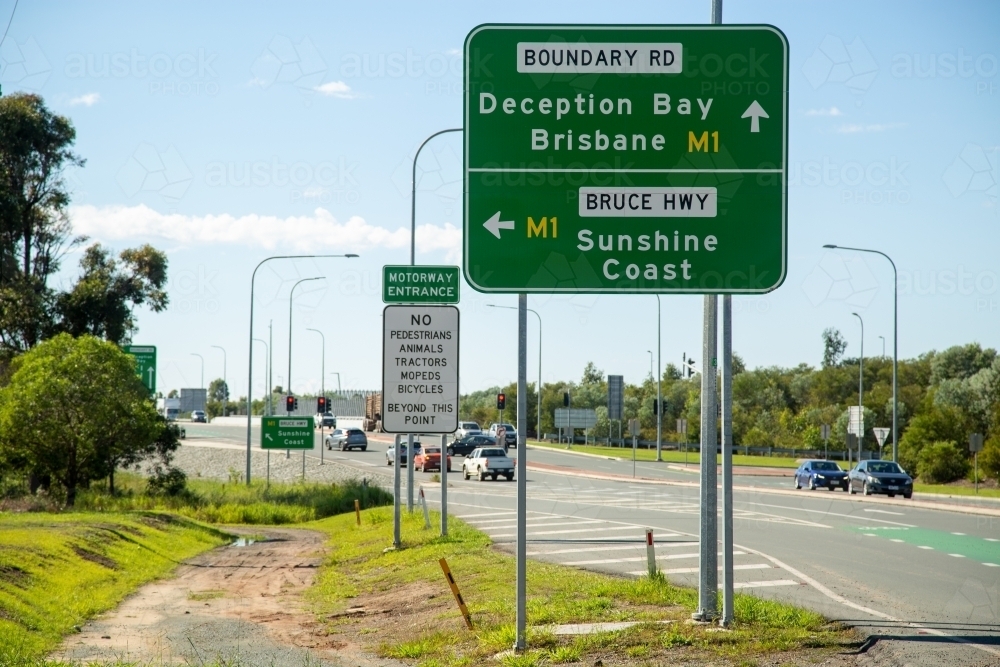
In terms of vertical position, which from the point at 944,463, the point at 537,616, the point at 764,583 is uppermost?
the point at 537,616

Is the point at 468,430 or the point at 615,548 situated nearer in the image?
the point at 615,548

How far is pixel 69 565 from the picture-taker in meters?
17.7

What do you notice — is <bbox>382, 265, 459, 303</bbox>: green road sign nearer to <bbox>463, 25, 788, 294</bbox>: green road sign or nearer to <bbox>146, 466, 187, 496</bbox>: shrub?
<bbox>463, 25, 788, 294</bbox>: green road sign

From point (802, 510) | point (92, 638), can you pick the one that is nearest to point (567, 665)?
point (92, 638)

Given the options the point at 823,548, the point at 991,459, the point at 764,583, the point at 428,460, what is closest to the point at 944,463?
the point at 991,459

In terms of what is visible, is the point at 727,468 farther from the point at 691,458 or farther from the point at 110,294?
the point at 691,458

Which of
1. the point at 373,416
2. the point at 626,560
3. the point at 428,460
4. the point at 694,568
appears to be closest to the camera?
the point at 694,568

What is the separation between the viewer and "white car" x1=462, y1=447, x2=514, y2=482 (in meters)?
51.8

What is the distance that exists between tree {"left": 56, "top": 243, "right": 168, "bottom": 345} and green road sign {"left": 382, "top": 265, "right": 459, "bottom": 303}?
32.1 metres

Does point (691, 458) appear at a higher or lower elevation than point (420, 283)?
lower

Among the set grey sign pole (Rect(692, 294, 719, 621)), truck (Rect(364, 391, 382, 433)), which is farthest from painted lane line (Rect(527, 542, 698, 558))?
truck (Rect(364, 391, 382, 433))

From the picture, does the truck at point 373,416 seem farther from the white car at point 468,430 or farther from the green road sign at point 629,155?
the green road sign at point 629,155

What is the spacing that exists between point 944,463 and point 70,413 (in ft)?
147

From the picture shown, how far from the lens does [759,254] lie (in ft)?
35.4
